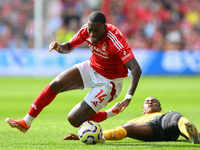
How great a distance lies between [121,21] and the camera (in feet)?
79.9

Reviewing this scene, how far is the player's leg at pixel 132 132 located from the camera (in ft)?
18.9

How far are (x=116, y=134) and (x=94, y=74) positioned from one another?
3.85ft

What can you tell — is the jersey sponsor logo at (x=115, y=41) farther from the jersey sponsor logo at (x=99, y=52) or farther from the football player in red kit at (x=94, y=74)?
the jersey sponsor logo at (x=99, y=52)

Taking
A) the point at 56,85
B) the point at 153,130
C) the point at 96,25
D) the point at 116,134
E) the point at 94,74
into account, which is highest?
the point at 96,25

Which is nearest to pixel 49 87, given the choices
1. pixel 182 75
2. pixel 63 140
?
pixel 63 140

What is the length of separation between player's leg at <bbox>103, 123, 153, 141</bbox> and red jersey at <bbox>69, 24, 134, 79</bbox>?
0.90 m

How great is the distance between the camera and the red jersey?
5.90 metres

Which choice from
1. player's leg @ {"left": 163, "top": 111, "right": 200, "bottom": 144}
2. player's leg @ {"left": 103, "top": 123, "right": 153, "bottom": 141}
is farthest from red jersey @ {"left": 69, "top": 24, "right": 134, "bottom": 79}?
player's leg @ {"left": 163, "top": 111, "right": 200, "bottom": 144}

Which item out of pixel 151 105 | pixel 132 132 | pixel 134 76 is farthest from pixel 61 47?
pixel 132 132

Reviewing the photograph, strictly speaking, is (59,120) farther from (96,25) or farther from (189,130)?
(189,130)

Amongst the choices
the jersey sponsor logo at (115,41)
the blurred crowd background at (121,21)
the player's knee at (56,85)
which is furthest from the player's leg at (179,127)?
the blurred crowd background at (121,21)

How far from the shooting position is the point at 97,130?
18.4 feet

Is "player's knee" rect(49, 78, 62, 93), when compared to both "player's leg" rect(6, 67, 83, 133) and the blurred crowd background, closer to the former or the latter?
"player's leg" rect(6, 67, 83, 133)

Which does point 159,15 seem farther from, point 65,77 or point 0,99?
point 65,77
